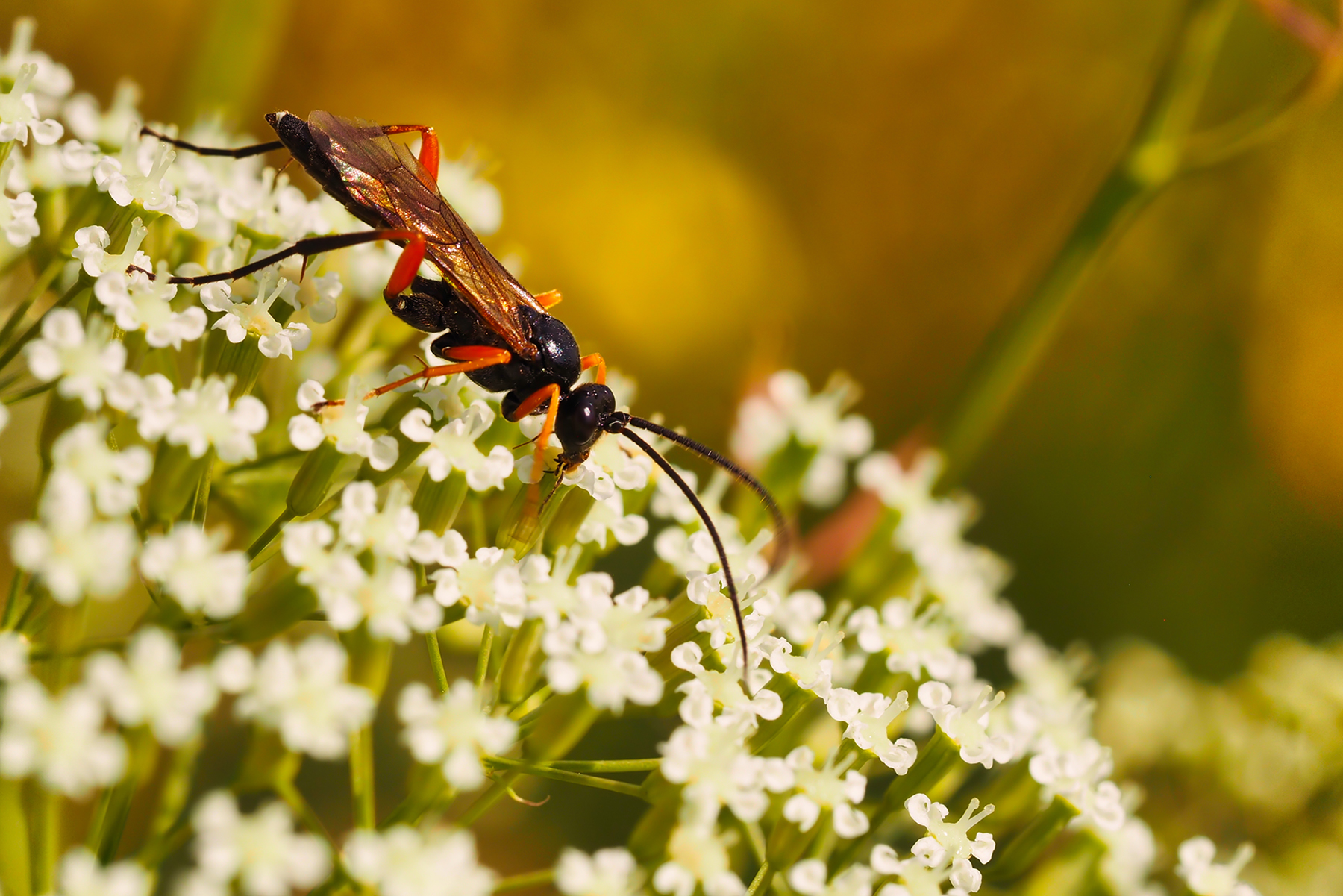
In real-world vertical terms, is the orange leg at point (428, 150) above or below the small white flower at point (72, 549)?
above

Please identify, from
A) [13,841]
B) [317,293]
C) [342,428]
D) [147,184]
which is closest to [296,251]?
[317,293]

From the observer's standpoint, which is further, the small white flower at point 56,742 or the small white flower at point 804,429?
the small white flower at point 804,429

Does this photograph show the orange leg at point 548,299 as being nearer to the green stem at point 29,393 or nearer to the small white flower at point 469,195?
the small white flower at point 469,195

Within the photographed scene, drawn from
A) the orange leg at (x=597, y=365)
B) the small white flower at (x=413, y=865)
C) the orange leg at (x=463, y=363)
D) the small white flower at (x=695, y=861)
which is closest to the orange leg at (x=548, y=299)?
the orange leg at (x=597, y=365)

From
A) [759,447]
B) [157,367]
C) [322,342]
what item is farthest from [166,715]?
[759,447]

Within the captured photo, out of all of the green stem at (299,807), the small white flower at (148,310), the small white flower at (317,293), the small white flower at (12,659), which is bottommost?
the green stem at (299,807)

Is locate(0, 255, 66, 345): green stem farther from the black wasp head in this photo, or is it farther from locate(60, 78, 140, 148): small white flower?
the black wasp head

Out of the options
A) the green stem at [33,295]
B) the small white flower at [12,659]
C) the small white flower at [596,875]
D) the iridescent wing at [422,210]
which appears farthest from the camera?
the iridescent wing at [422,210]

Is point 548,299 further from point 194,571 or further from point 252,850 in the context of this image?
point 252,850
